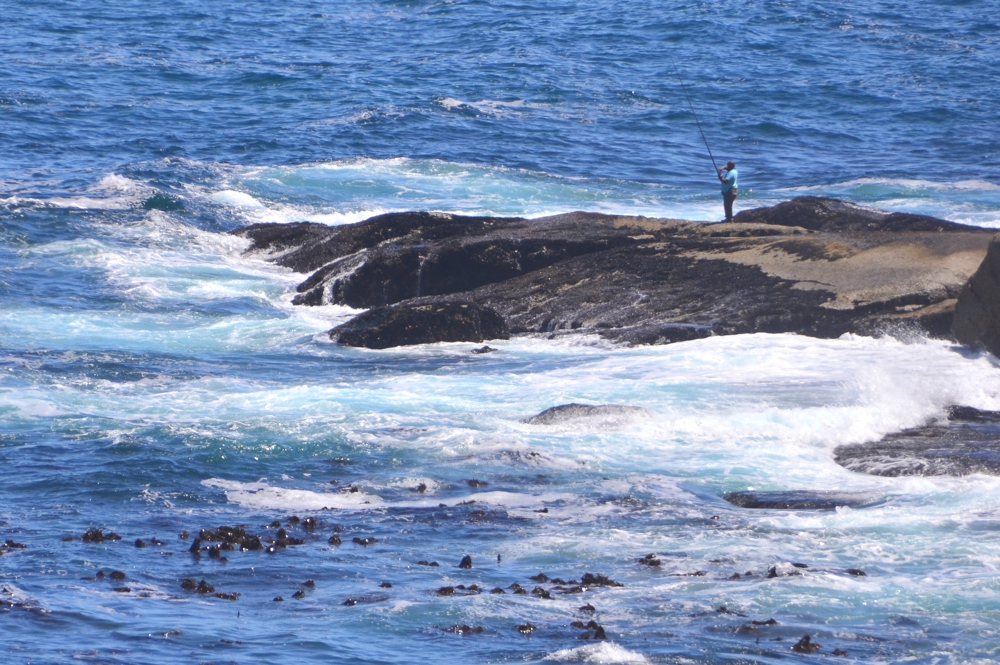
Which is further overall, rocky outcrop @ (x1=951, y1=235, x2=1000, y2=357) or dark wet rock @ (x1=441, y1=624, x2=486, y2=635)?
rocky outcrop @ (x1=951, y1=235, x2=1000, y2=357)

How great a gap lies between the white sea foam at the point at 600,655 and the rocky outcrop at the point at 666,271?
26.4 ft

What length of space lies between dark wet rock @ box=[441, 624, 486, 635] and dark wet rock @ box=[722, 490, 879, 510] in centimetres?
310

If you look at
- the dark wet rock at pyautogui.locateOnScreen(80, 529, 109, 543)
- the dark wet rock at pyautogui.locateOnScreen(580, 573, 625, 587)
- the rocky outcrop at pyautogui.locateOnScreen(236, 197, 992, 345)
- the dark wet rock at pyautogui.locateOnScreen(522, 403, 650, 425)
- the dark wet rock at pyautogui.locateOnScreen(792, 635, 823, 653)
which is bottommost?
the dark wet rock at pyautogui.locateOnScreen(80, 529, 109, 543)

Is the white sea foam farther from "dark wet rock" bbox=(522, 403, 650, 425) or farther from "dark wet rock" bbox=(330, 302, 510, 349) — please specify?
"dark wet rock" bbox=(330, 302, 510, 349)

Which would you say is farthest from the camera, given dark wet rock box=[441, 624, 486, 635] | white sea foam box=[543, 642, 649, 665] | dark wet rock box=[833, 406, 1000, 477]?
dark wet rock box=[833, 406, 1000, 477]

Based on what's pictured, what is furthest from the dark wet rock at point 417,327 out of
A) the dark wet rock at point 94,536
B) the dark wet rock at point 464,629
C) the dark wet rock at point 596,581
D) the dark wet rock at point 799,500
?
the dark wet rock at point 464,629

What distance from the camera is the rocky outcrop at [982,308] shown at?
1438 cm

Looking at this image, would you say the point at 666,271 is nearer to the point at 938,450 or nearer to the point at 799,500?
the point at 938,450

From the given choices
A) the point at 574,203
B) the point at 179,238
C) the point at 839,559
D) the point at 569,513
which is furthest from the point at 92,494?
the point at 574,203

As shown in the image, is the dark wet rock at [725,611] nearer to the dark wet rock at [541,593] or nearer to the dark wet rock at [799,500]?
the dark wet rock at [541,593]

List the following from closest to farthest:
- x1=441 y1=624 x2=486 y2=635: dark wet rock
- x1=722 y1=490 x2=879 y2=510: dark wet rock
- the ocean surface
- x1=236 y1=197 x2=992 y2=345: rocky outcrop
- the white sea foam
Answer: the white sea foam, x1=441 y1=624 x2=486 y2=635: dark wet rock, the ocean surface, x1=722 y1=490 x2=879 y2=510: dark wet rock, x1=236 y1=197 x2=992 y2=345: rocky outcrop

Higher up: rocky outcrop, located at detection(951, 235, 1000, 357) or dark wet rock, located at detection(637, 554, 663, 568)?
rocky outcrop, located at detection(951, 235, 1000, 357)

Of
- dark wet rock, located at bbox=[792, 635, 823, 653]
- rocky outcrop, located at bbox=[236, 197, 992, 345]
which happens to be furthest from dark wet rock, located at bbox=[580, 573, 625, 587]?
rocky outcrop, located at bbox=[236, 197, 992, 345]

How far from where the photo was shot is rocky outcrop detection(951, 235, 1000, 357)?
1438 centimetres
